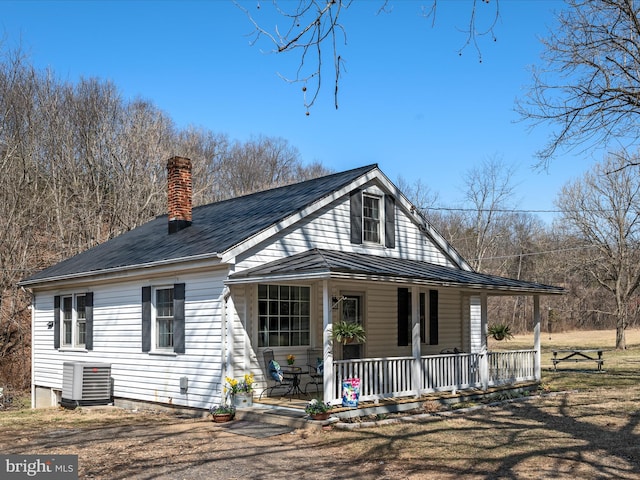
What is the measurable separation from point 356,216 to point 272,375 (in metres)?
4.72

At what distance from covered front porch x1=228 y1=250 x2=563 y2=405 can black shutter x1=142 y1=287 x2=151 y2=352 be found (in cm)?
271

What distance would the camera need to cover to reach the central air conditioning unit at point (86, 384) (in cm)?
1549

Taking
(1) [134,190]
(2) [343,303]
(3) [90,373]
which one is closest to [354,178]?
(2) [343,303]

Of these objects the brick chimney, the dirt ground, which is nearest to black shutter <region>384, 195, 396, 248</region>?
the dirt ground

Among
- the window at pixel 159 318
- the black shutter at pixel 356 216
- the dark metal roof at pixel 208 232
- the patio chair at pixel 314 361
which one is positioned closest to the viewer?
the dark metal roof at pixel 208 232

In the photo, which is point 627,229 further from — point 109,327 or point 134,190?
point 109,327

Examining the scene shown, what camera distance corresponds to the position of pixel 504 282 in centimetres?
1573

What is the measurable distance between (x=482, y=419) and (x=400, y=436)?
2.49 m

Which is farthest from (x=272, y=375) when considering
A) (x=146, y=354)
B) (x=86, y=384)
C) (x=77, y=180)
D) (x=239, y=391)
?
(x=77, y=180)

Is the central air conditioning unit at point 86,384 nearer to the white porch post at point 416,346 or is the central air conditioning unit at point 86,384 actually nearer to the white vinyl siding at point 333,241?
the white vinyl siding at point 333,241

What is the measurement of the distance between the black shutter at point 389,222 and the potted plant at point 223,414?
621 cm

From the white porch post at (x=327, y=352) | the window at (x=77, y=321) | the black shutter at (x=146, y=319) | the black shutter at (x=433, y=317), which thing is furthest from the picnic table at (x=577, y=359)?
the window at (x=77, y=321)

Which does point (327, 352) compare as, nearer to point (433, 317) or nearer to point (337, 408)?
point (337, 408)

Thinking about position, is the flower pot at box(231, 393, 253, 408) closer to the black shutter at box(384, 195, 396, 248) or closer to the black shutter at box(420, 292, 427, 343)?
the black shutter at box(384, 195, 396, 248)
